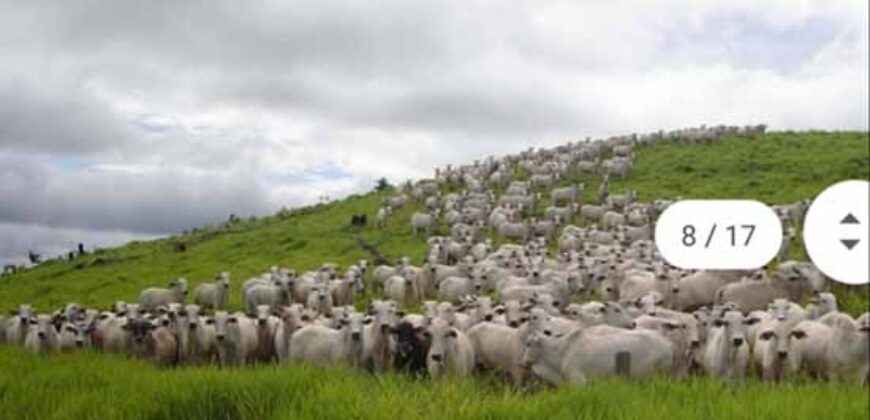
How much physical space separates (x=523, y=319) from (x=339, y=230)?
29.9 meters

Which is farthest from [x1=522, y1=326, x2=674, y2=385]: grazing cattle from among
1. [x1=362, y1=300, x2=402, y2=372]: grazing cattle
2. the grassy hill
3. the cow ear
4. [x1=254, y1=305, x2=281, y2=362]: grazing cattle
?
[x1=254, y1=305, x2=281, y2=362]: grazing cattle

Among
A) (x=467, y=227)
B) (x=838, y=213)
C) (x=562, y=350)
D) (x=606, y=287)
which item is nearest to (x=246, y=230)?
(x=467, y=227)

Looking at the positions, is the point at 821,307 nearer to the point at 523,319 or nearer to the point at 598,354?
the point at 523,319

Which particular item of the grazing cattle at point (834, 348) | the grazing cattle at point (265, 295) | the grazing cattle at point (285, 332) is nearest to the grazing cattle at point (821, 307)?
the grazing cattle at point (834, 348)

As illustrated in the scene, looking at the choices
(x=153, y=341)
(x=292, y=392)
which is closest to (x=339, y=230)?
(x=153, y=341)

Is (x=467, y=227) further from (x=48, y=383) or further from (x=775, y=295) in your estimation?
(x=48, y=383)

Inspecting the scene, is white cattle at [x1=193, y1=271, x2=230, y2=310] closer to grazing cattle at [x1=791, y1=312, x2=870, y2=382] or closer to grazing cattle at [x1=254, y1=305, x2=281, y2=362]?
grazing cattle at [x1=254, y1=305, x2=281, y2=362]

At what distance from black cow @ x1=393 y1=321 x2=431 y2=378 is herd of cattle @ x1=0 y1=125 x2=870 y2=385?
0.9 inches

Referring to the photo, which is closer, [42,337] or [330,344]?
[330,344]

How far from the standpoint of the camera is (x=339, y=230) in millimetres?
47906

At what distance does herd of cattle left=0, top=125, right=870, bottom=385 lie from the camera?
1570 cm

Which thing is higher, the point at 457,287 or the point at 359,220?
the point at 359,220

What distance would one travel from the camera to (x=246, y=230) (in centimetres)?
5338

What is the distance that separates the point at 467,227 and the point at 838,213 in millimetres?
34394
